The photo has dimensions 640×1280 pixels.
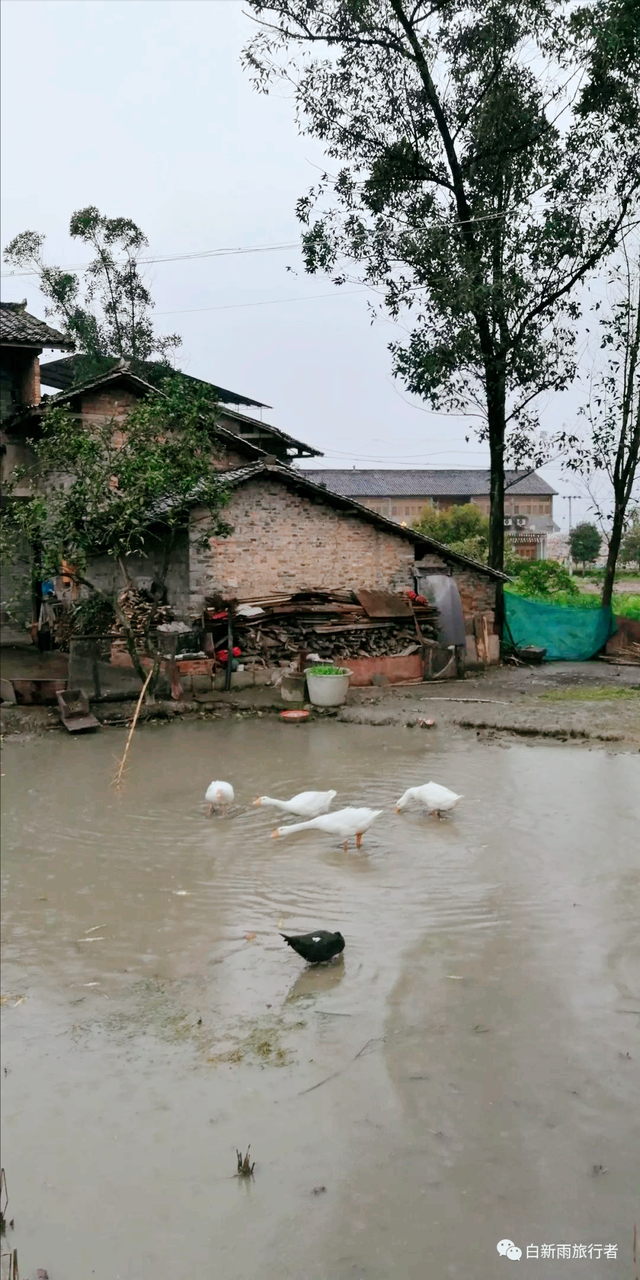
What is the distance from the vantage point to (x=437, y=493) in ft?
142

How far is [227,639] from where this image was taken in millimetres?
14688

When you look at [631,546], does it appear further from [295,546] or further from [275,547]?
[275,547]

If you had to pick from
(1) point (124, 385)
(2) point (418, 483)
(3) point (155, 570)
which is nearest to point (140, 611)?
(3) point (155, 570)

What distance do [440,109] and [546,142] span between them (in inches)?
82.7

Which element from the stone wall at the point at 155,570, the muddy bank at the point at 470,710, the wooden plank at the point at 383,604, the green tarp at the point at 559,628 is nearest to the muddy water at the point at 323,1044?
the muddy bank at the point at 470,710

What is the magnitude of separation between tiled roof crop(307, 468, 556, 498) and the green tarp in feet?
79.4

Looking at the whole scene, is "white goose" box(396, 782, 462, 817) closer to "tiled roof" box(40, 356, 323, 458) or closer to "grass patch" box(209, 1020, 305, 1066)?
"grass patch" box(209, 1020, 305, 1066)

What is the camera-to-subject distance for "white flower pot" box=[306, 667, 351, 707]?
13.2 meters

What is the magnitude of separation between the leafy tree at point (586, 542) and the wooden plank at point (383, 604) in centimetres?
2247

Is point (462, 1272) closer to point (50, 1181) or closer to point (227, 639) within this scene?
point (50, 1181)

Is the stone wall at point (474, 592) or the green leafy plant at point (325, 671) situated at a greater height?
the stone wall at point (474, 592)

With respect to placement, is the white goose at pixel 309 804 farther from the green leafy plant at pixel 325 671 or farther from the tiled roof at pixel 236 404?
the tiled roof at pixel 236 404

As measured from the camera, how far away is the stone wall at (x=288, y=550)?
15531 millimetres

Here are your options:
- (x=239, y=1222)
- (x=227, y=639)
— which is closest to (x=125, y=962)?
(x=239, y=1222)
